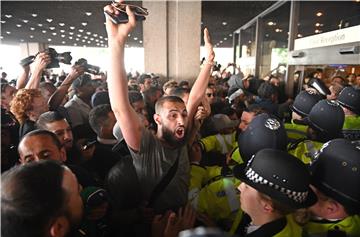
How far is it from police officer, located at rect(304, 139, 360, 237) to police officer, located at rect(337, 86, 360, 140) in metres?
1.74

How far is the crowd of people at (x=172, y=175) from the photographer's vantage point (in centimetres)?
115

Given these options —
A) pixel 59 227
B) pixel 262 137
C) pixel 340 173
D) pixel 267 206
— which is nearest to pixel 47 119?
pixel 59 227

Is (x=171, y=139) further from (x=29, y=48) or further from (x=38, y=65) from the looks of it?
(x=29, y=48)

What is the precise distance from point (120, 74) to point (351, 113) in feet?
9.06

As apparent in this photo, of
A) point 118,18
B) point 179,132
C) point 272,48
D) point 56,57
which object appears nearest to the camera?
point 118,18

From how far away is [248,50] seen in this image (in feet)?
58.1

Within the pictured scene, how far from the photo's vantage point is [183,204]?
6.69 feet

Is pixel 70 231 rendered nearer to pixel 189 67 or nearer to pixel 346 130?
pixel 346 130

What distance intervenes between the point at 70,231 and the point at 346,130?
297 cm

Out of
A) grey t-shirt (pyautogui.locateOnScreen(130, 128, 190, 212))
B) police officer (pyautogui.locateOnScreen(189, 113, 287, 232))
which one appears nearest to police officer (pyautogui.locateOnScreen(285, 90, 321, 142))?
police officer (pyautogui.locateOnScreen(189, 113, 287, 232))

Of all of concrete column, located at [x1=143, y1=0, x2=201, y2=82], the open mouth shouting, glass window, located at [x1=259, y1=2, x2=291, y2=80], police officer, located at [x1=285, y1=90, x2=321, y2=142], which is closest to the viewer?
the open mouth shouting

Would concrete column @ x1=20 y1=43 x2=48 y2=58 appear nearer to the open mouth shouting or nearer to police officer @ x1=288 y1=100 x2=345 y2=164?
the open mouth shouting

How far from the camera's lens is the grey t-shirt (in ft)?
6.22

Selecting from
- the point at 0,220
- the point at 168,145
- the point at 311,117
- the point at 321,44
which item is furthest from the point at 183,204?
the point at 321,44
